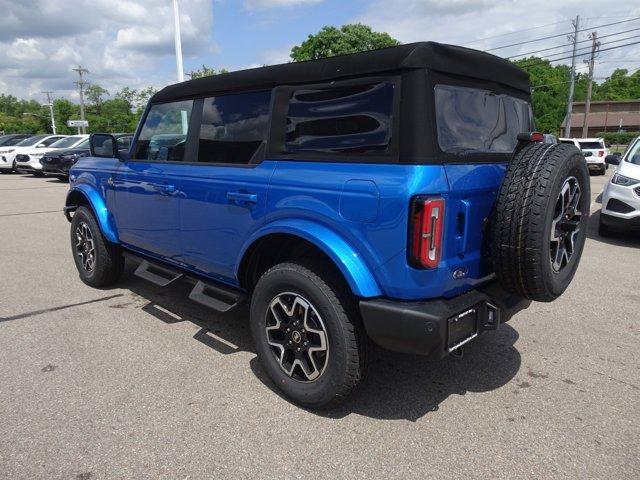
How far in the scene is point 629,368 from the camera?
3330 millimetres

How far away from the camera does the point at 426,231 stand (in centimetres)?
226

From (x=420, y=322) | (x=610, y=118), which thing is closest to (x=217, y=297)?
(x=420, y=322)

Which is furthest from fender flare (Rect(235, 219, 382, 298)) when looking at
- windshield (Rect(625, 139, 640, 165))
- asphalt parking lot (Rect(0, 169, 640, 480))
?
windshield (Rect(625, 139, 640, 165))

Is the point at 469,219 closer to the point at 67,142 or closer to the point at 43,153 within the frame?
the point at 43,153

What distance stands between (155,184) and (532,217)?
2797 millimetres

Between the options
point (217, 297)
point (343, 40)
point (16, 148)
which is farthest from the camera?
point (343, 40)

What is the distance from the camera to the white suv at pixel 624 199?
6895 millimetres

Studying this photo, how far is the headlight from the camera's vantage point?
695cm

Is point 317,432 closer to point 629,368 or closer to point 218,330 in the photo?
point 218,330

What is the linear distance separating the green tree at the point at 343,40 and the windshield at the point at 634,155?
98.7 ft

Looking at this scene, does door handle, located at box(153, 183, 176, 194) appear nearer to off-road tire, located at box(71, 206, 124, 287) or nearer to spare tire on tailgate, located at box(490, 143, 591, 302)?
off-road tire, located at box(71, 206, 124, 287)

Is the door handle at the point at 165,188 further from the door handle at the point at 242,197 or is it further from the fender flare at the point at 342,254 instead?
the fender flare at the point at 342,254

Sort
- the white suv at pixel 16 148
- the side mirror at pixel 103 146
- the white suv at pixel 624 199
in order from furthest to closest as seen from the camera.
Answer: the white suv at pixel 16 148 → the white suv at pixel 624 199 → the side mirror at pixel 103 146

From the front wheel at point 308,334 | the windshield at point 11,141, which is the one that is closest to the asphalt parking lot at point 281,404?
the front wheel at point 308,334
